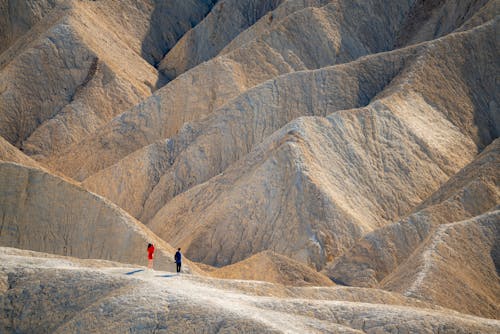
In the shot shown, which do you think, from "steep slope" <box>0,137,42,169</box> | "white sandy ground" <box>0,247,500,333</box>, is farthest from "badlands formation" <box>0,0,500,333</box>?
"steep slope" <box>0,137,42,169</box>

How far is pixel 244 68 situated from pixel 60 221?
26745 mm

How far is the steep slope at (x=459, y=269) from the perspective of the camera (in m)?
36.0

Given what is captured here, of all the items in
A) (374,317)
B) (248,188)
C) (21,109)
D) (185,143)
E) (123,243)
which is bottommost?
(374,317)

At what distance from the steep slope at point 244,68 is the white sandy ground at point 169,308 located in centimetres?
3031

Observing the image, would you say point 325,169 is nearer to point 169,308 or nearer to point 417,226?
point 417,226

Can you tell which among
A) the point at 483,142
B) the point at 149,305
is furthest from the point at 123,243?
the point at 483,142

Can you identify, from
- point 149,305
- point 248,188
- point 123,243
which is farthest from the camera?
point 248,188

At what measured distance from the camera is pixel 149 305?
86.7ft

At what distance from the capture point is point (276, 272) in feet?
125

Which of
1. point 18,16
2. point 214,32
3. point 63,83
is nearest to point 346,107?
point 63,83

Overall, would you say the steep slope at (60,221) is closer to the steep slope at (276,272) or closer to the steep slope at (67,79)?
the steep slope at (276,272)

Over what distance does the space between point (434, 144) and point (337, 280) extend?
537 inches

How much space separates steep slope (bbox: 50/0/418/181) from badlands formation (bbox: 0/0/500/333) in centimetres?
11

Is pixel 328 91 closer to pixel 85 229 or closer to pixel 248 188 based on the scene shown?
pixel 248 188
